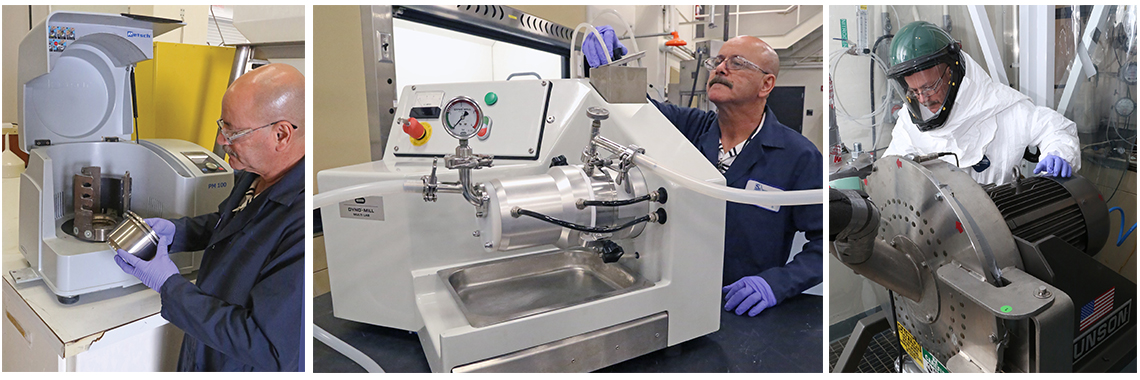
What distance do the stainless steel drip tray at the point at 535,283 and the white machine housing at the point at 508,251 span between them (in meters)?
0.03

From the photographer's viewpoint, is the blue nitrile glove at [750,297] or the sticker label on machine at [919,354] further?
the sticker label on machine at [919,354]

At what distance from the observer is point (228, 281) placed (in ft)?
3.34

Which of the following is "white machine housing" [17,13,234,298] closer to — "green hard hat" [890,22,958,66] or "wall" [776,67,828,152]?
"green hard hat" [890,22,958,66]

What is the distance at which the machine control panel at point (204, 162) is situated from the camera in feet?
4.27

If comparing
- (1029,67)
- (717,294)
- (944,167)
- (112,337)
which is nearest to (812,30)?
(1029,67)

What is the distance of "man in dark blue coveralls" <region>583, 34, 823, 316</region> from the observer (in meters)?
1.54

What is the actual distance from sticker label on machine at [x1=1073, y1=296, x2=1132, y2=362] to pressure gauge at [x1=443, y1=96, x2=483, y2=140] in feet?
5.17

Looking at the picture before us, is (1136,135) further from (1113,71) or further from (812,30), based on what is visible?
(812,30)

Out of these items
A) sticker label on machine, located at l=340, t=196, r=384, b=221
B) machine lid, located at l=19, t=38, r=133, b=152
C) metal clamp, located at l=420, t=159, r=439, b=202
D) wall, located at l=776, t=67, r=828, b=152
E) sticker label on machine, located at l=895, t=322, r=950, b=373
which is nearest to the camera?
metal clamp, located at l=420, t=159, r=439, b=202

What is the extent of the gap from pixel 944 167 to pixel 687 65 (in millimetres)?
2055

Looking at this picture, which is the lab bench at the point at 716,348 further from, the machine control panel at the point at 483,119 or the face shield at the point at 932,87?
the face shield at the point at 932,87

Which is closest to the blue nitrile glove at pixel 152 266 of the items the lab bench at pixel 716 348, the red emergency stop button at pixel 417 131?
the lab bench at pixel 716 348

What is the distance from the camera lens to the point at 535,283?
3.55 feet

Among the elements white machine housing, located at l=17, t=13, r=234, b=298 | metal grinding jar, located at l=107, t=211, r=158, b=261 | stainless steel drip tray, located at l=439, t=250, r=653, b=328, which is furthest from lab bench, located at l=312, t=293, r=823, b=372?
white machine housing, located at l=17, t=13, r=234, b=298
